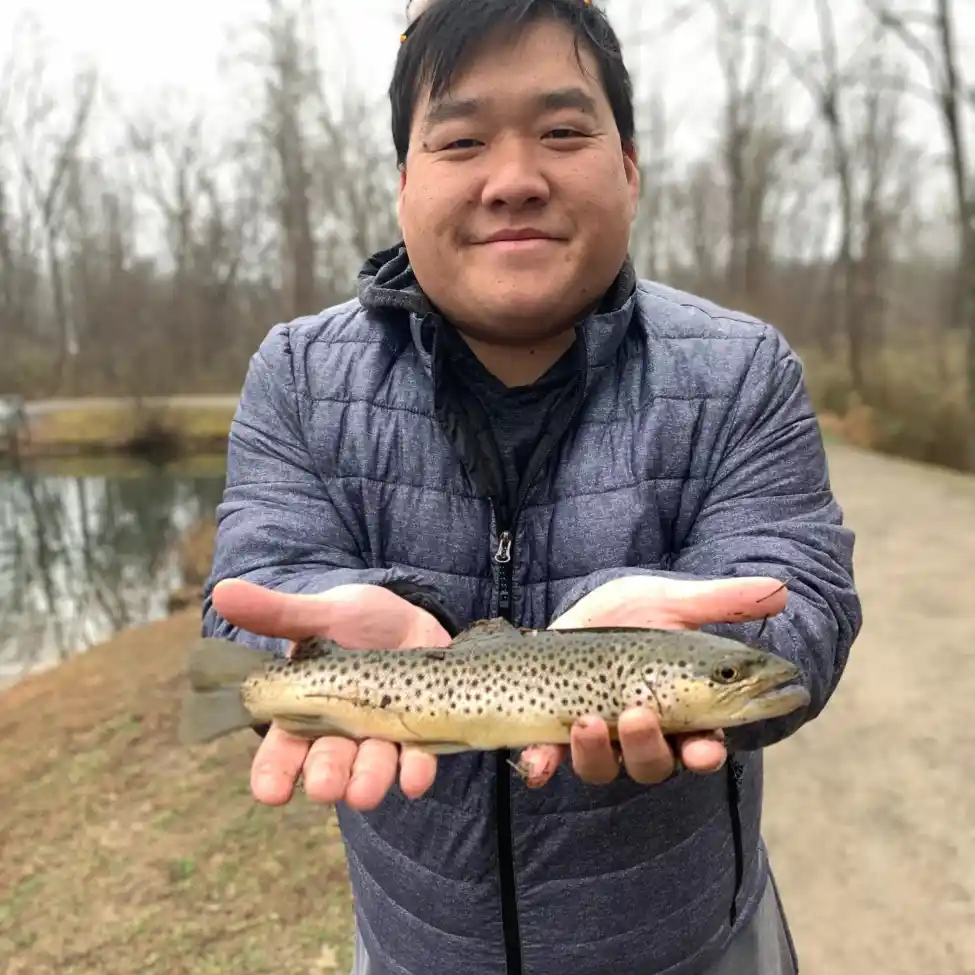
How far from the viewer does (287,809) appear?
5.65m

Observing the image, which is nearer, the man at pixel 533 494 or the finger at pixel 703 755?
the finger at pixel 703 755

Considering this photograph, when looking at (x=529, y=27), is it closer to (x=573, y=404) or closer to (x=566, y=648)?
(x=573, y=404)

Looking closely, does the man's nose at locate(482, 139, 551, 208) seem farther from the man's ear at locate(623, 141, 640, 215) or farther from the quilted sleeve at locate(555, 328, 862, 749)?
the quilted sleeve at locate(555, 328, 862, 749)

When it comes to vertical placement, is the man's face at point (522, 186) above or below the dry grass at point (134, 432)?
above

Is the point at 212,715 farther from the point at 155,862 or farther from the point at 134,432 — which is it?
the point at 134,432

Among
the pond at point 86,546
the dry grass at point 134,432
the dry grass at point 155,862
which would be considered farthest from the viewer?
the dry grass at point 134,432

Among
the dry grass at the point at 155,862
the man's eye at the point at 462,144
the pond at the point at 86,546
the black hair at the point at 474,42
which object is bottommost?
the pond at the point at 86,546

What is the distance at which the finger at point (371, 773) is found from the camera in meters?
1.69

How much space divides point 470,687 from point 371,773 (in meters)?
0.33

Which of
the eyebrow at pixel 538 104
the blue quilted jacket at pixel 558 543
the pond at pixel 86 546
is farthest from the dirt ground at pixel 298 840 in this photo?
the pond at pixel 86 546

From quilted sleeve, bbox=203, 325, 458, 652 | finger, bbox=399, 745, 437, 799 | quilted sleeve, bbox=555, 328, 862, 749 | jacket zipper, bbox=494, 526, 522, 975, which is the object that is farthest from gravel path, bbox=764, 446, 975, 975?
quilted sleeve, bbox=203, 325, 458, 652

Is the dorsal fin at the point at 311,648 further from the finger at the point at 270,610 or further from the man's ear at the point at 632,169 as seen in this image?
the man's ear at the point at 632,169

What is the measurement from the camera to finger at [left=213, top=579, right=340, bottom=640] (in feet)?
5.59

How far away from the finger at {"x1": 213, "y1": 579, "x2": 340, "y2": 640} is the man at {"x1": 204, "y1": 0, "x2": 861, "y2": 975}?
1 centimetres
